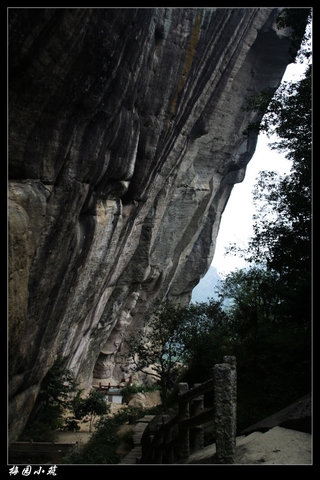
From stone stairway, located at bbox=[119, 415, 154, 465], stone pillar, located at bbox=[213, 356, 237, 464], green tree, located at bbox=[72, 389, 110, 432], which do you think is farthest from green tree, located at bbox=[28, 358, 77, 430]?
stone pillar, located at bbox=[213, 356, 237, 464]

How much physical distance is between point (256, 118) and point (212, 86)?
15.2m

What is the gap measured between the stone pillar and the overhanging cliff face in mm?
4324

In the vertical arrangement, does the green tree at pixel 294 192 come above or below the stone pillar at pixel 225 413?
above

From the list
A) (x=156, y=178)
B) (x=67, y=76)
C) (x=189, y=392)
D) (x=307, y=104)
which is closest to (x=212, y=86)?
(x=156, y=178)

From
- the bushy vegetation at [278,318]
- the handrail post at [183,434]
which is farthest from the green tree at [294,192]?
the handrail post at [183,434]

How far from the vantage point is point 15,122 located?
8.79 m

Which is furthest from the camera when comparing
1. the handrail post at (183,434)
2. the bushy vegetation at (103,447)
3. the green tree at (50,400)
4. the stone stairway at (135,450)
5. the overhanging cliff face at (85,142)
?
the green tree at (50,400)

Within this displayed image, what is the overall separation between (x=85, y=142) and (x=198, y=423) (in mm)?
7109

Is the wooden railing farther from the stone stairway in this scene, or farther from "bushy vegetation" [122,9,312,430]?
"bushy vegetation" [122,9,312,430]

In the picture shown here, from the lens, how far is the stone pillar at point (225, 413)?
7.84 metres

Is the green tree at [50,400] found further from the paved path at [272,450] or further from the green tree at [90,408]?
the paved path at [272,450]

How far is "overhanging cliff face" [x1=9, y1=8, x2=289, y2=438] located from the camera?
8852 mm

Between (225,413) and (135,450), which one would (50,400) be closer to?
(135,450)

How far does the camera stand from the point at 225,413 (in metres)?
7.96
